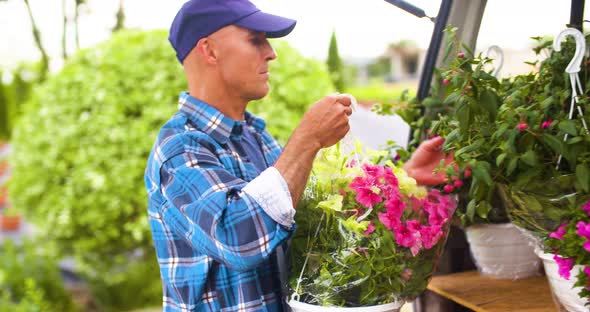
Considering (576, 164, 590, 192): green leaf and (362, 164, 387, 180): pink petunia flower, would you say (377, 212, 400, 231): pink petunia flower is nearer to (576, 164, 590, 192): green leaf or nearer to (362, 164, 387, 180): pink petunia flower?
(362, 164, 387, 180): pink petunia flower

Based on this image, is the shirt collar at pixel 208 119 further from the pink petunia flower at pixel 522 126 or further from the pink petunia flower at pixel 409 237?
the pink petunia flower at pixel 522 126

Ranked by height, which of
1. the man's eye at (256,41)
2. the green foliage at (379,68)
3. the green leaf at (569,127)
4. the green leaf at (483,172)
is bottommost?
the green foliage at (379,68)

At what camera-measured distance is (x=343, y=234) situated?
121 cm

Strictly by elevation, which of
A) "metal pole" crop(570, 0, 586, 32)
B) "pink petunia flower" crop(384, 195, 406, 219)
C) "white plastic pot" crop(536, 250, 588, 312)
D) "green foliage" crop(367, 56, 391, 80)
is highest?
"metal pole" crop(570, 0, 586, 32)

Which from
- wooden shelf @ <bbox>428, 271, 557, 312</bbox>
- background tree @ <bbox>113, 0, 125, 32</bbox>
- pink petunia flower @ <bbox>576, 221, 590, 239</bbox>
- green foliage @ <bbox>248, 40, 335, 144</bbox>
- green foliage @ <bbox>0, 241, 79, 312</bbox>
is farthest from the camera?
background tree @ <bbox>113, 0, 125, 32</bbox>

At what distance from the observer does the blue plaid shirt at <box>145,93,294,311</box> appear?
1.17m

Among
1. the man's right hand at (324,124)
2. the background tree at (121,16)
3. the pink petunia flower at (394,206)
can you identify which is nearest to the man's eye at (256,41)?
the man's right hand at (324,124)

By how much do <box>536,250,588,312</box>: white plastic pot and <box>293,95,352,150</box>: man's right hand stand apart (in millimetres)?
461

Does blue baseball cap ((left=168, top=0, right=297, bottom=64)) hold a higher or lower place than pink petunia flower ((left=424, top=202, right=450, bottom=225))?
higher

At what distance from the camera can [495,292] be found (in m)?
1.47

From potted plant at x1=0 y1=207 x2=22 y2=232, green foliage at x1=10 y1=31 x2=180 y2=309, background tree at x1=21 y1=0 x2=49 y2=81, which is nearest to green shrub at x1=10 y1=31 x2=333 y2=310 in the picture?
green foliage at x1=10 y1=31 x2=180 y2=309

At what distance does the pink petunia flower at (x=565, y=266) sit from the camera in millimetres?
1064

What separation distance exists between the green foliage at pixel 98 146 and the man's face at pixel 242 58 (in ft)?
6.66

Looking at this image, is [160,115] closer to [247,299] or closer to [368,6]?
[368,6]
